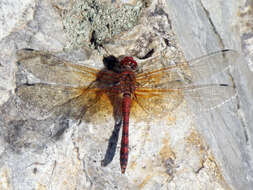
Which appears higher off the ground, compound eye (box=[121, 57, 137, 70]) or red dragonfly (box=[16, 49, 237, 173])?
compound eye (box=[121, 57, 137, 70])

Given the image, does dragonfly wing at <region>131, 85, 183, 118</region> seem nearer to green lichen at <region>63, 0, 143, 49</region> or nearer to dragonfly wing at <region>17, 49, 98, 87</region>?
dragonfly wing at <region>17, 49, 98, 87</region>

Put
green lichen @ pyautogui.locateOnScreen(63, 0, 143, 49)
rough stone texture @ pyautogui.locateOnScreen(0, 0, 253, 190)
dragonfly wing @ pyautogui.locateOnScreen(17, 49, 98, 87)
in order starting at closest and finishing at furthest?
rough stone texture @ pyautogui.locateOnScreen(0, 0, 253, 190), dragonfly wing @ pyautogui.locateOnScreen(17, 49, 98, 87), green lichen @ pyautogui.locateOnScreen(63, 0, 143, 49)

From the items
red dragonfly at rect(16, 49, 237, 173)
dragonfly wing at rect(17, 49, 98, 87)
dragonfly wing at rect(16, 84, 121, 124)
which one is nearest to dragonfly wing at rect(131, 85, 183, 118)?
red dragonfly at rect(16, 49, 237, 173)

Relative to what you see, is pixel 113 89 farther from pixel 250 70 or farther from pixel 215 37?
pixel 250 70

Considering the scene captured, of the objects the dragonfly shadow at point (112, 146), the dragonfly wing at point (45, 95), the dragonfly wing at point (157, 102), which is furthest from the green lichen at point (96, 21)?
the dragonfly shadow at point (112, 146)

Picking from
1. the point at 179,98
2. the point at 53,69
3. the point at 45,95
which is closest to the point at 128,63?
the point at 179,98

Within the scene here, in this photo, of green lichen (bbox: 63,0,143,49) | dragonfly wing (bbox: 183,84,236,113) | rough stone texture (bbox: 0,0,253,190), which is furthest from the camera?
dragonfly wing (bbox: 183,84,236,113)

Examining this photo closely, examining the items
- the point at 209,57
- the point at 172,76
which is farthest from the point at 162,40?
the point at 209,57
